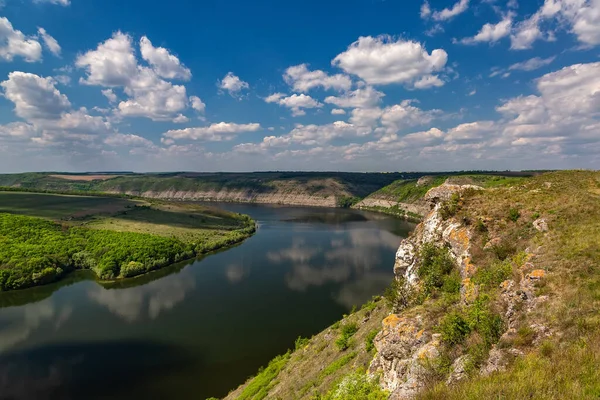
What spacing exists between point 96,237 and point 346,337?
82.2m

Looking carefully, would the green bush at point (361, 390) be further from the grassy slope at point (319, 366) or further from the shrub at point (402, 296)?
the shrub at point (402, 296)

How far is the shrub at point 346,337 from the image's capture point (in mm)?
23156

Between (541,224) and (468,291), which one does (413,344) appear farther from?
(541,224)

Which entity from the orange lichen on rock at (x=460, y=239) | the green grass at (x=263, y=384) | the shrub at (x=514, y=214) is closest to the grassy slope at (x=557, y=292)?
the shrub at (x=514, y=214)

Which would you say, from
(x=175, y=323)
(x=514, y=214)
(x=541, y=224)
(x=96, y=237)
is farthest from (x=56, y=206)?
(x=541, y=224)

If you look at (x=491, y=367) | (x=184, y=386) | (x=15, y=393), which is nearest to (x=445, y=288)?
(x=491, y=367)

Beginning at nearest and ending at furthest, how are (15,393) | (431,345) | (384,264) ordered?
(431,345), (15,393), (384,264)

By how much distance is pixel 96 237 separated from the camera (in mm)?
83000

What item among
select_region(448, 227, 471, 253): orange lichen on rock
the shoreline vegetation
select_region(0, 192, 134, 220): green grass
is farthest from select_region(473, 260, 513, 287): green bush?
select_region(0, 192, 134, 220): green grass

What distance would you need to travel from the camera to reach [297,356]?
28484 mm

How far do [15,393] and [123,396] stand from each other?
10.7m

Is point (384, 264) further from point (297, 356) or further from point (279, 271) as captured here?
point (297, 356)

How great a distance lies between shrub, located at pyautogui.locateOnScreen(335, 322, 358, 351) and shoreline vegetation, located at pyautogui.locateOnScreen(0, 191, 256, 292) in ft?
190

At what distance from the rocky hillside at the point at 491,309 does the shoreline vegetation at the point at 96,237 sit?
199 feet
